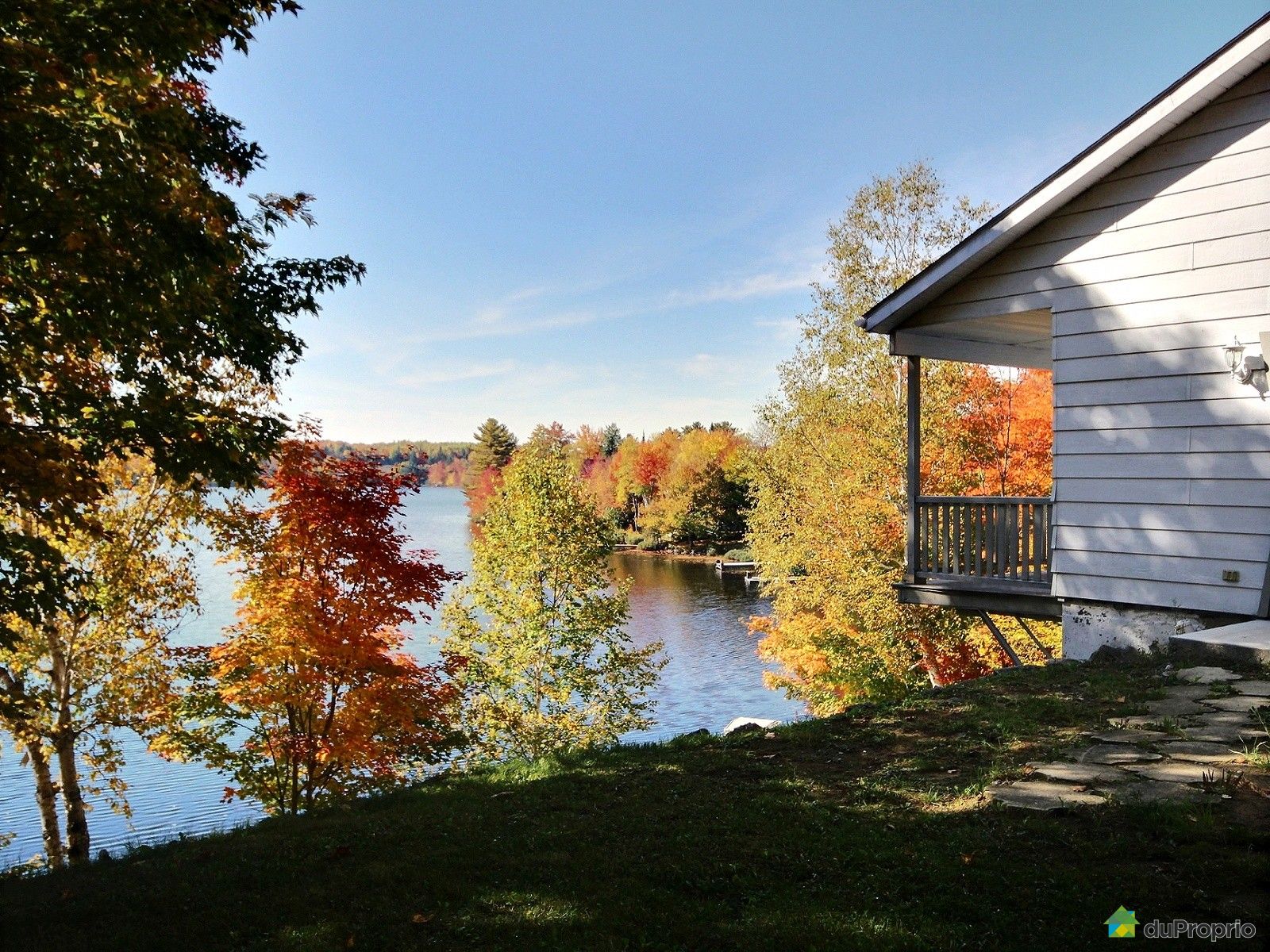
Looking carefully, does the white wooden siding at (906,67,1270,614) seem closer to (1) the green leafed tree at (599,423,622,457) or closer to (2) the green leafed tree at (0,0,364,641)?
(2) the green leafed tree at (0,0,364,641)

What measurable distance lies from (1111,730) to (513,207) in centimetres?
4207

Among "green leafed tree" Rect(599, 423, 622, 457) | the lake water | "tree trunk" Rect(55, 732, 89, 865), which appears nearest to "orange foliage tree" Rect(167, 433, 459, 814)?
the lake water

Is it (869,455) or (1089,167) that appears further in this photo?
(869,455)

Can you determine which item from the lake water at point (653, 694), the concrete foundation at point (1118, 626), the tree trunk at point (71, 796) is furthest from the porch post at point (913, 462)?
the tree trunk at point (71, 796)

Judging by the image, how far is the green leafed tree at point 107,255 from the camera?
4.78m

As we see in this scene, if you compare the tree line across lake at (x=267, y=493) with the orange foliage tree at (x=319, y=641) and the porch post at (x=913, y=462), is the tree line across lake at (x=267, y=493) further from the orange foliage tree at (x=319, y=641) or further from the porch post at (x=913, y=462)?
the porch post at (x=913, y=462)

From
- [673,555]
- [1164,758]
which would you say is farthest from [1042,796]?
[673,555]

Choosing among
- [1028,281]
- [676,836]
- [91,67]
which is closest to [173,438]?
[91,67]

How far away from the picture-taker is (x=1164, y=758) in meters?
4.64

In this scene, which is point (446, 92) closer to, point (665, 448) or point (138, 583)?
point (138, 583)

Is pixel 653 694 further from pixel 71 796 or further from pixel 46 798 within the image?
pixel 46 798

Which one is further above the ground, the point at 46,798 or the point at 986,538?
the point at 986,538

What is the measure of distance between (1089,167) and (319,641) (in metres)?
9.49

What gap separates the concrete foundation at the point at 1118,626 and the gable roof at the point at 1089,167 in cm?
368
